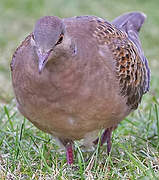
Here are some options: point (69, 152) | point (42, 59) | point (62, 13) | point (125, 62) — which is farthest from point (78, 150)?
point (62, 13)

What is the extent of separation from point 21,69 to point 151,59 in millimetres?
5599

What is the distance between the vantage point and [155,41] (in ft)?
32.6

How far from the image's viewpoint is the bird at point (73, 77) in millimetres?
3244

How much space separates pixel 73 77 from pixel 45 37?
42cm

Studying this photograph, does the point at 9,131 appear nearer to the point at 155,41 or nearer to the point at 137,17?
the point at 137,17

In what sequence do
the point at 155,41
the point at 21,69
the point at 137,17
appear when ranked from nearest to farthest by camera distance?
the point at 21,69 → the point at 137,17 → the point at 155,41

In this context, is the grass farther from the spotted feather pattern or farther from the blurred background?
the blurred background

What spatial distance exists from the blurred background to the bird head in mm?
4785

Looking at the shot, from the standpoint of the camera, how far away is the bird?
3.24 metres

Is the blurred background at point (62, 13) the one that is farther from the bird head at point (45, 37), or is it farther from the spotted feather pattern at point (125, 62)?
the bird head at point (45, 37)

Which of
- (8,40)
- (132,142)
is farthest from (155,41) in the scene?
(132,142)

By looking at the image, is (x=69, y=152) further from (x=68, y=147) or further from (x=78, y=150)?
(x=78, y=150)

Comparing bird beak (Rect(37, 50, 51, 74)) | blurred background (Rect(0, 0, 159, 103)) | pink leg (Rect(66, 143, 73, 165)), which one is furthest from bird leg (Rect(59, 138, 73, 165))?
blurred background (Rect(0, 0, 159, 103))

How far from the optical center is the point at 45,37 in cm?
311
